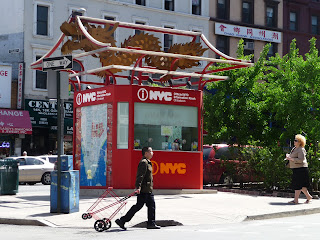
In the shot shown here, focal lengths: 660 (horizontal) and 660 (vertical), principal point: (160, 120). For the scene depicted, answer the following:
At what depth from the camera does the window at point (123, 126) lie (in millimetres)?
19031

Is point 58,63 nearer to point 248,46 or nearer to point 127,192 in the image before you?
point 127,192

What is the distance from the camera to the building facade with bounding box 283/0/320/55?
170 feet

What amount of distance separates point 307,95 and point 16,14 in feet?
81.0

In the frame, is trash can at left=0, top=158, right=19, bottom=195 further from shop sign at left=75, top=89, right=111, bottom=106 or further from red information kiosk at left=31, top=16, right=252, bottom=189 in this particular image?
shop sign at left=75, top=89, right=111, bottom=106

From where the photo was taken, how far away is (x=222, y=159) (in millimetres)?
23062

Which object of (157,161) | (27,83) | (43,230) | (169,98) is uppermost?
(27,83)

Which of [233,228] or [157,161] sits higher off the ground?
[157,161]

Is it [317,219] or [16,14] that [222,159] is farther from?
[16,14]

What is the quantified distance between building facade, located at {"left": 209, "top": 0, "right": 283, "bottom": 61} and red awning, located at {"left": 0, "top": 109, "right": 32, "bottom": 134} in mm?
15372

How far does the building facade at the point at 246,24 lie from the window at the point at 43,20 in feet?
40.4

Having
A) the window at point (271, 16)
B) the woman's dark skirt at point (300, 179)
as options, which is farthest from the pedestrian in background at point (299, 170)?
the window at point (271, 16)

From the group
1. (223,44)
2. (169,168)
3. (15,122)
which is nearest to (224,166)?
(169,168)

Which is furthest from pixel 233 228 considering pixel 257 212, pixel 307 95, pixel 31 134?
pixel 31 134

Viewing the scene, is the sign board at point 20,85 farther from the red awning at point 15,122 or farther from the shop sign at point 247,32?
the shop sign at point 247,32
